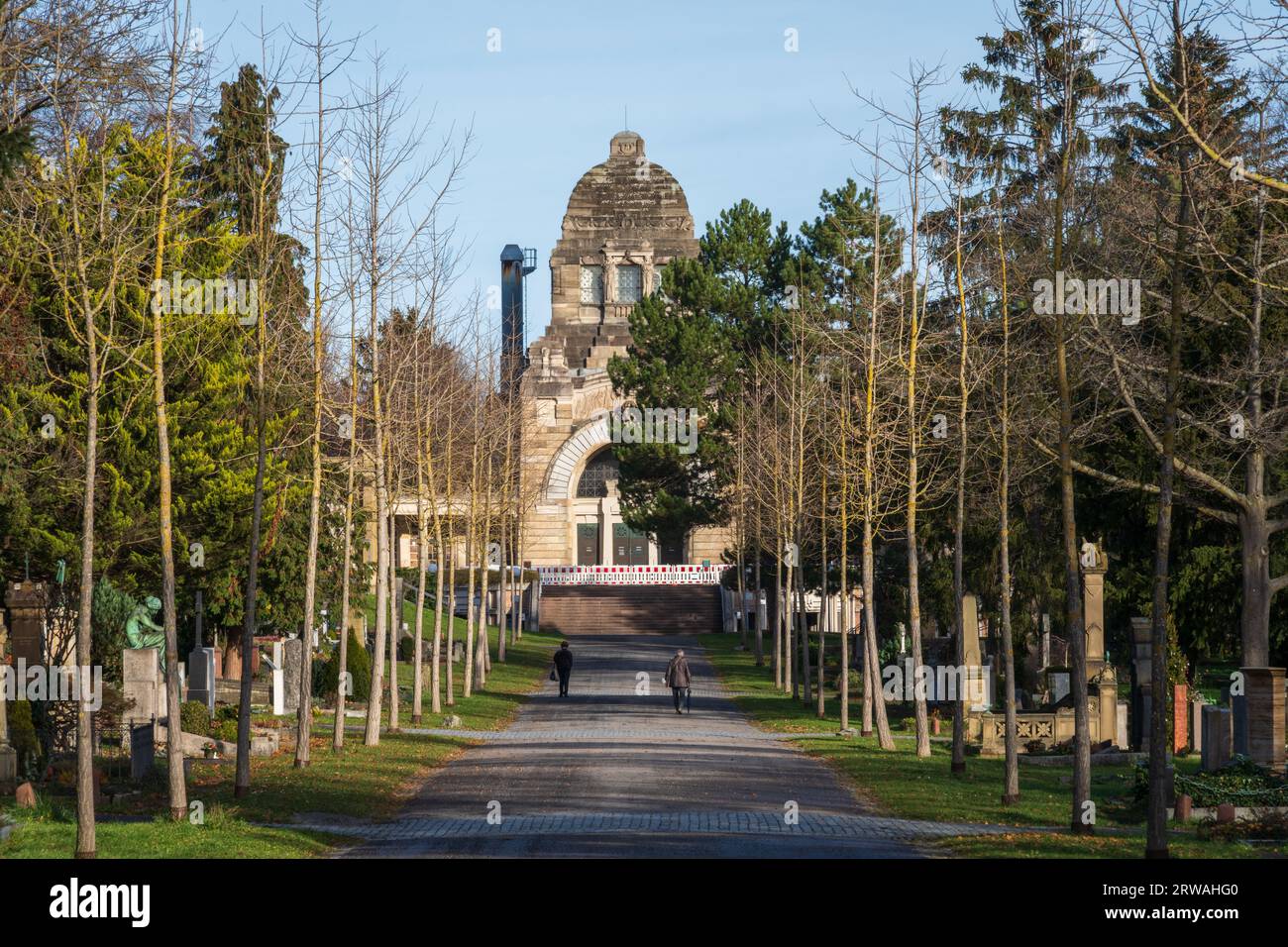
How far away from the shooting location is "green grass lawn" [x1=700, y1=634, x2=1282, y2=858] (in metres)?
16.6

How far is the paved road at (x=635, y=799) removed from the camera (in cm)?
1677

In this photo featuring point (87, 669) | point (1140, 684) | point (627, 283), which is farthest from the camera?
point (627, 283)

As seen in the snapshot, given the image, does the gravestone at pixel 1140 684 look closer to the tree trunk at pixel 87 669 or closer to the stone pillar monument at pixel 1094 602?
the stone pillar monument at pixel 1094 602

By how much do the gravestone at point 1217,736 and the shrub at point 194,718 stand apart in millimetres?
15583

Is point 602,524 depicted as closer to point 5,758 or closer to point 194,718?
point 194,718

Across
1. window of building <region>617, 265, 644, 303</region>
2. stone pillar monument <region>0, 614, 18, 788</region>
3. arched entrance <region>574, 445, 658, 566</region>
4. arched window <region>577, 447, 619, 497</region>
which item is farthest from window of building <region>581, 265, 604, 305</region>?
stone pillar monument <region>0, 614, 18, 788</region>

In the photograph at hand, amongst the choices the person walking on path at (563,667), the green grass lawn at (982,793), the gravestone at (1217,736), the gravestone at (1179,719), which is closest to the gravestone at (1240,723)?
the gravestone at (1217,736)

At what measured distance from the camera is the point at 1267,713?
23.1 m

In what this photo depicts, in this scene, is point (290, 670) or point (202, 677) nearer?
point (202, 677)

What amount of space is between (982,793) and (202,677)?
14.9 metres

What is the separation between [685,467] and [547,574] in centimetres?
1211

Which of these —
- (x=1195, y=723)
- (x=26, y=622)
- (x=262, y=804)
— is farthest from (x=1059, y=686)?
(x=26, y=622)

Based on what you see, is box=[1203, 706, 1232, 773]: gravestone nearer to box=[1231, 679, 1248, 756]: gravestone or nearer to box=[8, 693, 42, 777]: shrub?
box=[1231, 679, 1248, 756]: gravestone
